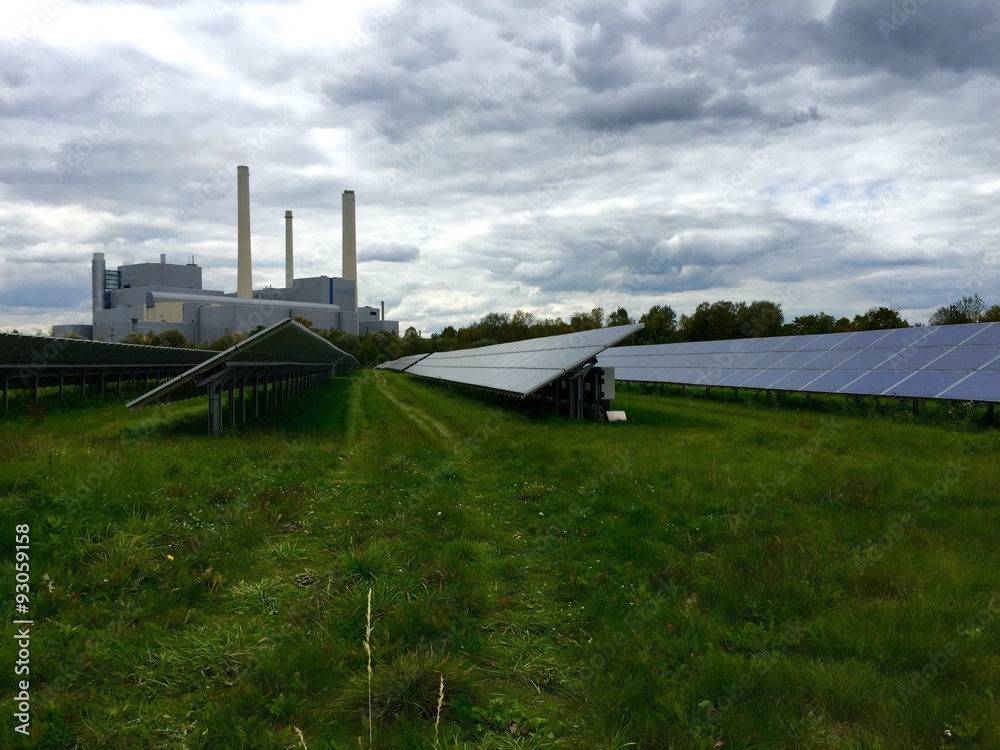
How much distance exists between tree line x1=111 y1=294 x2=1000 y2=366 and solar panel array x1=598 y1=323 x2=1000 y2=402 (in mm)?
24725

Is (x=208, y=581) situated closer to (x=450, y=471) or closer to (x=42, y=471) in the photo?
(x=42, y=471)

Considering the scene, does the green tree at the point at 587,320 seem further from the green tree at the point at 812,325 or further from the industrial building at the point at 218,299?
the industrial building at the point at 218,299

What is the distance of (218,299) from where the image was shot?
13312cm

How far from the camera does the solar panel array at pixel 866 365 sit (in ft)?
59.2

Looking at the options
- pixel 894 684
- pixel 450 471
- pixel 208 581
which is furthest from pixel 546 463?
pixel 894 684

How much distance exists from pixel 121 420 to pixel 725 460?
58.3ft

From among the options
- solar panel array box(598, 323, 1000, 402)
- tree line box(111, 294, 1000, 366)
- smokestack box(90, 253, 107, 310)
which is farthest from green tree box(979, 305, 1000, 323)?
smokestack box(90, 253, 107, 310)

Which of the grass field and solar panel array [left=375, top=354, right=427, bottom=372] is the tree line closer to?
solar panel array [left=375, top=354, right=427, bottom=372]

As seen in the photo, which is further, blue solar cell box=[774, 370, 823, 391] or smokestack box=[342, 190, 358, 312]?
smokestack box=[342, 190, 358, 312]

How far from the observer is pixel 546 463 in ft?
39.0

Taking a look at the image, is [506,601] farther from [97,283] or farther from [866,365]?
[97,283]

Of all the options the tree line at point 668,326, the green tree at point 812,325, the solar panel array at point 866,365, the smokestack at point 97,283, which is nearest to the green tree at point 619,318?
the tree line at point 668,326

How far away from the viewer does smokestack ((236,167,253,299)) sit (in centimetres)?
11112

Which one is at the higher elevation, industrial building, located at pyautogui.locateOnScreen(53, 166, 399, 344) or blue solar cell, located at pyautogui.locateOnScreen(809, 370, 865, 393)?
industrial building, located at pyautogui.locateOnScreen(53, 166, 399, 344)
